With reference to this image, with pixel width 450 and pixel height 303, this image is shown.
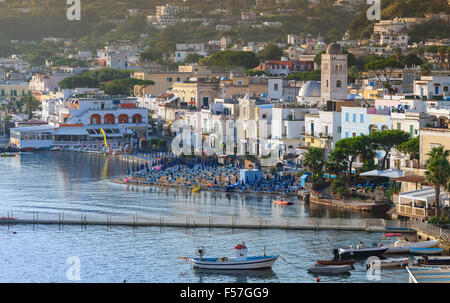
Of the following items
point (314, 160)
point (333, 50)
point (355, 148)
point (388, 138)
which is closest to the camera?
point (388, 138)

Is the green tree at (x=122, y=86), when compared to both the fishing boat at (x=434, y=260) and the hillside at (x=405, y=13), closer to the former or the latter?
the hillside at (x=405, y=13)

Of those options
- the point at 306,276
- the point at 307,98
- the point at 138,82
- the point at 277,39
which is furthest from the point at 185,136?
the point at 277,39

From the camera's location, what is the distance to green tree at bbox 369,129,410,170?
1890 inches

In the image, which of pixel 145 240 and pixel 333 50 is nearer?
pixel 145 240

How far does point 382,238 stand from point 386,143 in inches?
464

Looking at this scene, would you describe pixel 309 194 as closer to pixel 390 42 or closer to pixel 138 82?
pixel 138 82

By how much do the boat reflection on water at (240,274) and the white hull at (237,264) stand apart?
0.13m

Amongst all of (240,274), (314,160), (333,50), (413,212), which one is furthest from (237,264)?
(333,50)

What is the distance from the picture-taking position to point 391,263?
33.4 m

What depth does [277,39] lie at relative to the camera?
169 metres

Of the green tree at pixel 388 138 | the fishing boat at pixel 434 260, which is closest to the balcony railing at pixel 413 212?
the fishing boat at pixel 434 260

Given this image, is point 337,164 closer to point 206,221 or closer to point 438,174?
point 206,221

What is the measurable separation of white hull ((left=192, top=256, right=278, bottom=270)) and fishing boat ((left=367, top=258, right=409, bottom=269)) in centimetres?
321

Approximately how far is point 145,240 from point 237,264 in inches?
225
